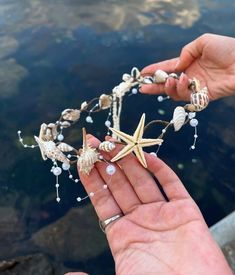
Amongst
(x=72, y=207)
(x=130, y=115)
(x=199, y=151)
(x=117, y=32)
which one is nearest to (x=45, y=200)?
(x=72, y=207)

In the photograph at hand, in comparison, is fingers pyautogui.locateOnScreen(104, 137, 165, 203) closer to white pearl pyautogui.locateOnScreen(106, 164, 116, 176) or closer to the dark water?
white pearl pyautogui.locateOnScreen(106, 164, 116, 176)

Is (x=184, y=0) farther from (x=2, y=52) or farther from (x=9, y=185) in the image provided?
(x=9, y=185)

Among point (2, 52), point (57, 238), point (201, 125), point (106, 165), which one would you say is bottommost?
point (57, 238)

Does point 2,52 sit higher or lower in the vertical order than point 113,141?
lower

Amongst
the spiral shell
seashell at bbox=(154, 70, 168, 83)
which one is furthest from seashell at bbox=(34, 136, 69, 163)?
seashell at bbox=(154, 70, 168, 83)

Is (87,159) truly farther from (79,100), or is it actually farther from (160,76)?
(79,100)
